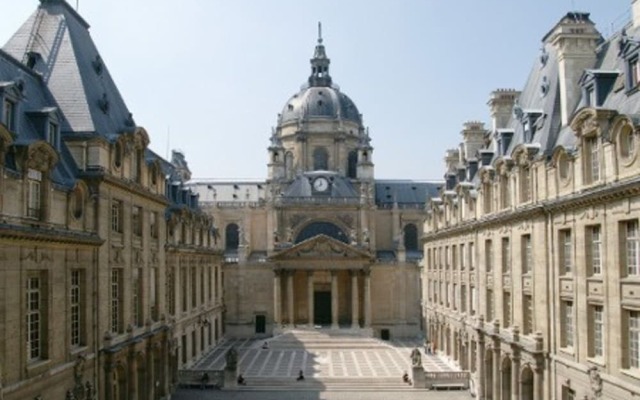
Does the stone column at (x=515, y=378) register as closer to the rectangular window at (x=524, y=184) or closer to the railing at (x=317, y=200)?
the rectangular window at (x=524, y=184)

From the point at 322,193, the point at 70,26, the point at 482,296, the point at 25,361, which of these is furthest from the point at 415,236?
the point at 25,361

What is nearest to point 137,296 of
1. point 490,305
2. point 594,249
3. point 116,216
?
point 116,216

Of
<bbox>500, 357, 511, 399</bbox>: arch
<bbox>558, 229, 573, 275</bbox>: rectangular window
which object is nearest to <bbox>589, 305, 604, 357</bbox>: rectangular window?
<bbox>558, 229, 573, 275</bbox>: rectangular window

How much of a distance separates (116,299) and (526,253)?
70.0ft

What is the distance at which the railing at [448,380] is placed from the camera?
166 feet

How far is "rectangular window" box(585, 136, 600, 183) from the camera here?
A: 2875 cm

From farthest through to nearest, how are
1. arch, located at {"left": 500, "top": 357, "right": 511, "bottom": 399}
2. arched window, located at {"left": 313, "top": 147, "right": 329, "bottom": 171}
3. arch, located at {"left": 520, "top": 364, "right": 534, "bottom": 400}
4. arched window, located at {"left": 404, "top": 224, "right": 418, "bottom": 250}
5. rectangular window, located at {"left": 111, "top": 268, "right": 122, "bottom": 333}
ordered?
1. arched window, located at {"left": 313, "top": 147, "right": 329, "bottom": 171}
2. arched window, located at {"left": 404, "top": 224, "right": 418, "bottom": 250}
3. arch, located at {"left": 500, "top": 357, "right": 511, "bottom": 399}
4. arch, located at {"left": 520, "top": 364, "right": 534, "bottom": 400}
5. rectangular window, located at {"left": 111, "top": 268, "right": 122, "bottom": 333}

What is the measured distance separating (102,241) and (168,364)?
51.4 ft

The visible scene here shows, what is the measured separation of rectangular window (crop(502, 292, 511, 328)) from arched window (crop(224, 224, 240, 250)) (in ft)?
187

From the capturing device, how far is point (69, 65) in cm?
3606

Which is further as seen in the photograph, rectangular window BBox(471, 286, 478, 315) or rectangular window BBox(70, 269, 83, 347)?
rectangular window BBox(471, 286, 478, 315)

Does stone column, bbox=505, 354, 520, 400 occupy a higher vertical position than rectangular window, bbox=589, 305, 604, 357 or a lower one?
lower

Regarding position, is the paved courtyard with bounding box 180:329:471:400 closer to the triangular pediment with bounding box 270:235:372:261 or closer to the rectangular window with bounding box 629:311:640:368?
the triangular pediment with bounding box 270:235:372:261

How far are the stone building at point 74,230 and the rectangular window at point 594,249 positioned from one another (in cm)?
2113
